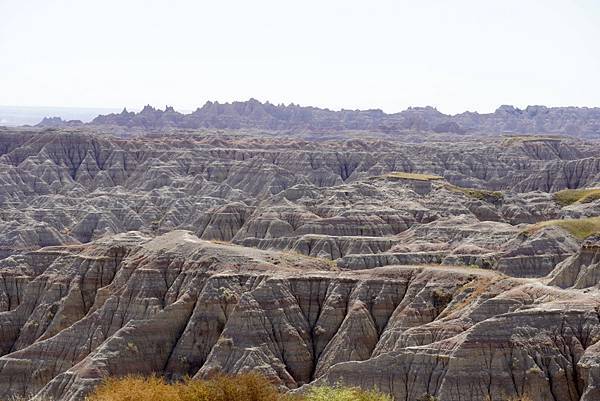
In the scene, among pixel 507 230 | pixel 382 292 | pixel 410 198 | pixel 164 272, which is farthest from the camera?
pixel 410 198

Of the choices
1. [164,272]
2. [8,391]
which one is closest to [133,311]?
[164,272]

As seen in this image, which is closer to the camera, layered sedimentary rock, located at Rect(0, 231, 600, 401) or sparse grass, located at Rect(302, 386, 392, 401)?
sparse grass, located at Rect(302, 386, 392, 401)

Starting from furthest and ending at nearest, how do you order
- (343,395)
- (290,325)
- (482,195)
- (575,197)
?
1. (482,195)
2. (575,197)
3. (290,325)
4. (343,395)

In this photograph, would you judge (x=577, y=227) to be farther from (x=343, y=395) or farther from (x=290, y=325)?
(x=343, y=395)

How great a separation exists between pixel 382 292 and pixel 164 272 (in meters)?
19.8

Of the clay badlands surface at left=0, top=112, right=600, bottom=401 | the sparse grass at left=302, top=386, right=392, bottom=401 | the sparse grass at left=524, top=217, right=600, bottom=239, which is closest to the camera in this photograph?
the sparse grass at left=302, top=386, right=392, bottom=401

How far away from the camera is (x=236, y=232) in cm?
16100

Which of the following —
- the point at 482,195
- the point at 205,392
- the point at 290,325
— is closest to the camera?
the point at 205,392

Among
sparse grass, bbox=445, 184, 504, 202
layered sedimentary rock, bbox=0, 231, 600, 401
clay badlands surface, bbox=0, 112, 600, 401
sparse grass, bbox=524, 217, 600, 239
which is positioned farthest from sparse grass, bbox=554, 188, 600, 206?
layered sedimentary rock, bbox=0, 231, 600, 401

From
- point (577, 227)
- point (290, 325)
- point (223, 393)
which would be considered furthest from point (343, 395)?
point (577, 227)

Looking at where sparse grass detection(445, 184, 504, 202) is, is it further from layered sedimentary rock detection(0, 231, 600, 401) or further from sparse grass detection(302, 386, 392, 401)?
sparse grass detection(302, 386, 392, 401)

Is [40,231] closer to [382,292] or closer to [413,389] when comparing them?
[382,292]

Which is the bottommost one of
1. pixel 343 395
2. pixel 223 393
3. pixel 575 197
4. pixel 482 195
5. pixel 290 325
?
pixel 482 195

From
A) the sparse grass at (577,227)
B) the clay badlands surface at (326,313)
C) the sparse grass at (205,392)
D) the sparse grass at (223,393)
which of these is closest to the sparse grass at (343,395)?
Answer: the sparse grass at (223,393)
